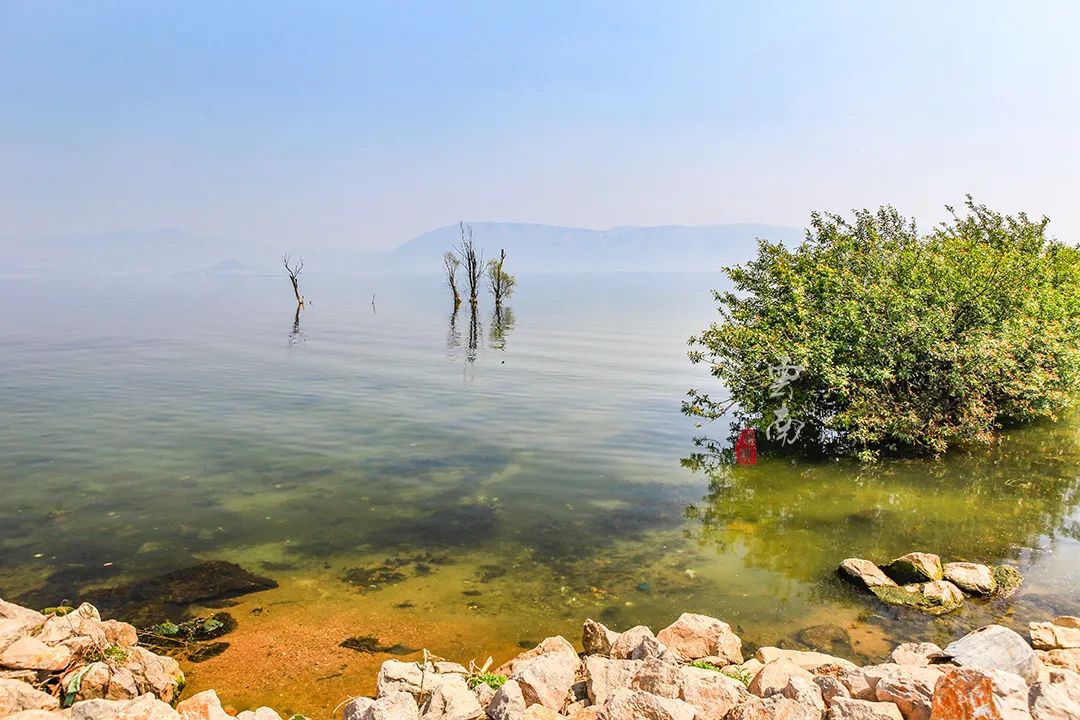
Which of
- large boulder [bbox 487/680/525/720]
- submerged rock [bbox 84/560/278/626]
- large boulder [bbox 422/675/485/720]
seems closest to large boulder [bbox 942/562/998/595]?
large boulder [bbox 487/680/525/720]

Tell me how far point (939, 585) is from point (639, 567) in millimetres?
5393

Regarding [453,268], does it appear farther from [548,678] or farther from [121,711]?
[121,711]

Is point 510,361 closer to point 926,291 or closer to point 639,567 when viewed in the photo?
point 926,291

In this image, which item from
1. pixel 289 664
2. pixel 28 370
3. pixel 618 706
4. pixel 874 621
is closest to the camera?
pixel 618 706

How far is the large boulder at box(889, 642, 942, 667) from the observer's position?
9054 millimetres

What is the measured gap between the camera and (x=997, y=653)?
855cm

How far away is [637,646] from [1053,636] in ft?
21.2

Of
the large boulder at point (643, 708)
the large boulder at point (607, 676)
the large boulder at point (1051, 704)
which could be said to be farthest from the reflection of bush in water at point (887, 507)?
the large boulder at point (643, 708)

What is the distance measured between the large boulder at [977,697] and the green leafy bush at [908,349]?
528 inches

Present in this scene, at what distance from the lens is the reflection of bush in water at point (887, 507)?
48.4 feet

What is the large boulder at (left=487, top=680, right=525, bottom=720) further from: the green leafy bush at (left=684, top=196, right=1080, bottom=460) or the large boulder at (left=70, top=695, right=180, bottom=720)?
the green leafy bush at (left=684, top=196, right=1080, bottom=460)

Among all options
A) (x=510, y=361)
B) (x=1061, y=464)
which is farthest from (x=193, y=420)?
(x=1061, y=464)

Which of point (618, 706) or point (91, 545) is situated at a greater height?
point (618, 706)

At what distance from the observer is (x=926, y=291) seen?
66.5ft
